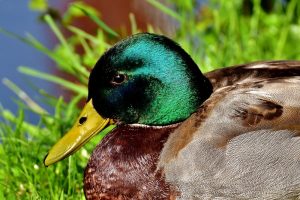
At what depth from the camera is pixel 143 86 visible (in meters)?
4.14

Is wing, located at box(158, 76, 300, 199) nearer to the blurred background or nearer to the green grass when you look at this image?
the green grass

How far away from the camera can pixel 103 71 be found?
412 centimetres

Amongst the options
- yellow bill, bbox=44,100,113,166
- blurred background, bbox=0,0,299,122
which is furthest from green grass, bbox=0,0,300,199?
yellow bill, bbox=44,100,113,166

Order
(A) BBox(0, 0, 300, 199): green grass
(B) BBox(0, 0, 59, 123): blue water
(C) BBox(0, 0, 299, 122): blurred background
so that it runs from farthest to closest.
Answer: (B) BBox(0, 0, 59, 123): blue water → (C) BBox(0, 0, 299, 122): blurred background → (A) BBox(0, 0, 300, 199): green grass

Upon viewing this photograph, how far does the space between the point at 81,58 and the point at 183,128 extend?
211 centimetres

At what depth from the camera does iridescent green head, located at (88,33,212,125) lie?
13.5 feet

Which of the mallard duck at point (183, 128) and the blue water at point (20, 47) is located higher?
the mallard duck at point (183, 128)

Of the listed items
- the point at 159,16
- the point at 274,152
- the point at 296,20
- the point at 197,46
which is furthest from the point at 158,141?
the point at 159,16

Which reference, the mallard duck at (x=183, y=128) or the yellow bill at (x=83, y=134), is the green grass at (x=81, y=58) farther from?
the mallard duck at (x=183, y=128)

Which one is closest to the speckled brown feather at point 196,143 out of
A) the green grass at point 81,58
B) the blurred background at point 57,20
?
the green grass at point 81,58

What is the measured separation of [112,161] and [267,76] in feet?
2.40

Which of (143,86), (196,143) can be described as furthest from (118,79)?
(196,143)

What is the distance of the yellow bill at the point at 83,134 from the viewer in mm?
A: 4227

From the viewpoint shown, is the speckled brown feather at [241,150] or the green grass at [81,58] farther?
the green grass at [81,58]
